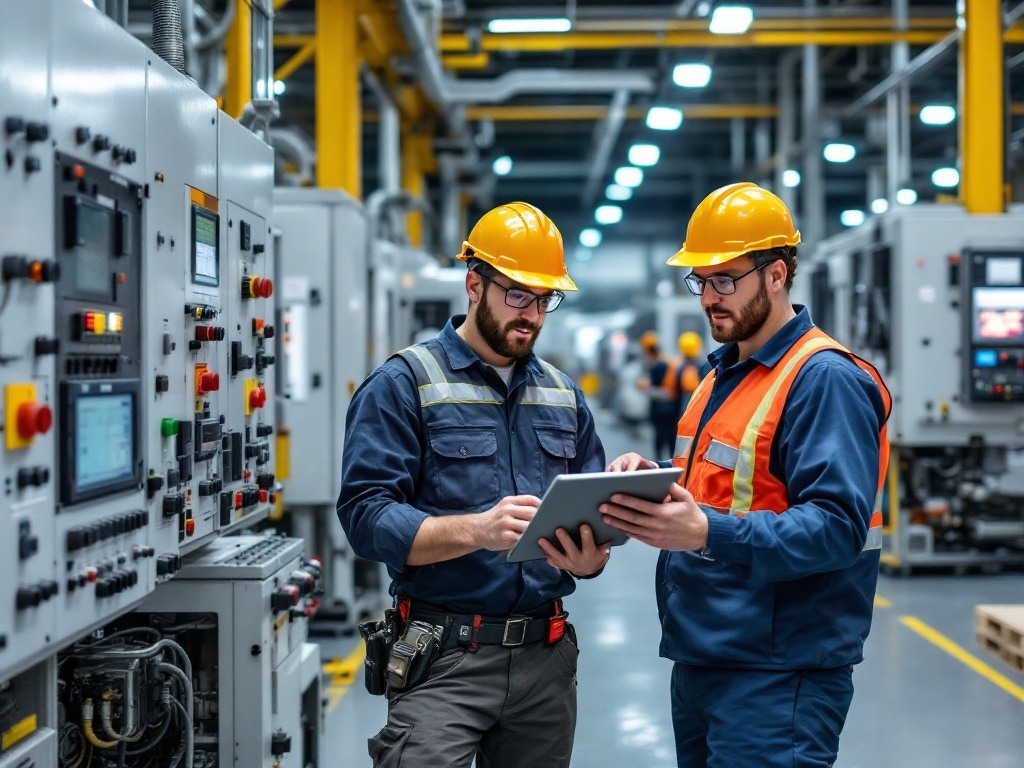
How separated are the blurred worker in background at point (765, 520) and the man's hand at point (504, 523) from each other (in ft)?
0.62

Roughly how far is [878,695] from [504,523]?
3859 mm

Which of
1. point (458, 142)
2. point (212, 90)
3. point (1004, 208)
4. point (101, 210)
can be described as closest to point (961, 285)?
point (1004, 208)

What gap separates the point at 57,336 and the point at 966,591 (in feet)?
23.4

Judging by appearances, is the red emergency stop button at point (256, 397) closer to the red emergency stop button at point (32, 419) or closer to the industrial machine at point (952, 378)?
the red emergency stop button at point (32, 419)

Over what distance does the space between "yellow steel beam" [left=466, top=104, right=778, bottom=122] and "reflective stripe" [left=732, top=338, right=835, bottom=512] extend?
44.0 ft

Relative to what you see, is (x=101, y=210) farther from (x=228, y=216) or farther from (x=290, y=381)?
(x=290, y=381)

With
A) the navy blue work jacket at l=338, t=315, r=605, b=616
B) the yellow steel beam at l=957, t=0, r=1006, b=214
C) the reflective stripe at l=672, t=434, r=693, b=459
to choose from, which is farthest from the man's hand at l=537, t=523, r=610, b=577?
the yellow steel beam at l=957, t=0, r=1006, b=214

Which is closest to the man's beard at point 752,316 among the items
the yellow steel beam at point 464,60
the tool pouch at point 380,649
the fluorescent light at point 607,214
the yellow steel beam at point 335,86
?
the tool pouch at point 380,649

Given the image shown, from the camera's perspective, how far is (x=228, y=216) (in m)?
3.45

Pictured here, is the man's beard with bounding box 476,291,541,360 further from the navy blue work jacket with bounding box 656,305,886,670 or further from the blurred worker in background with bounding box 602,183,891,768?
the navy blue work jacket with bounding box 656,305,886,670

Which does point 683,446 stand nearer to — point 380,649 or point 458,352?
point 458,352

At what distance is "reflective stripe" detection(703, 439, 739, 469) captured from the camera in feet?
8.03

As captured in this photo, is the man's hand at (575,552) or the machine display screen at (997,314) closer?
the man's hand at (575,552)

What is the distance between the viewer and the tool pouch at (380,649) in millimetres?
2646
